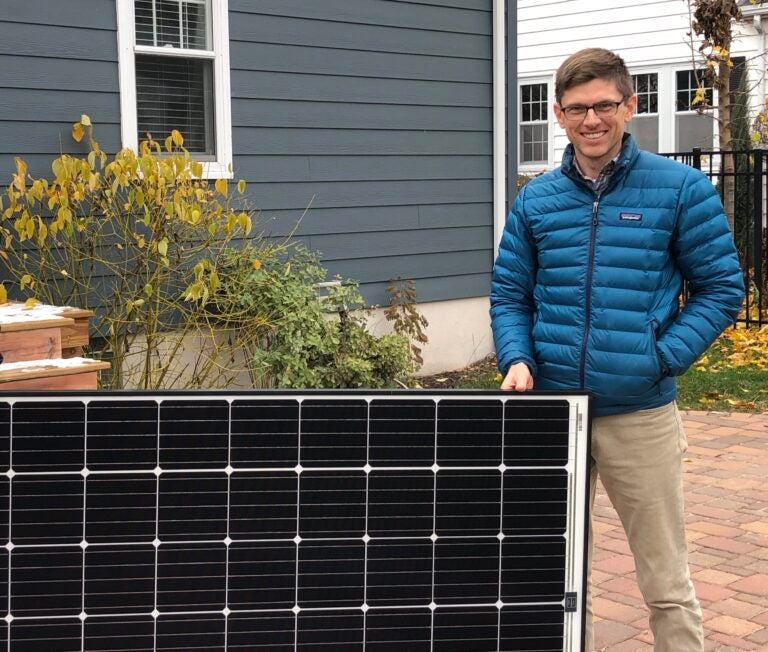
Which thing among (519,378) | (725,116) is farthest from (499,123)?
(519,378)

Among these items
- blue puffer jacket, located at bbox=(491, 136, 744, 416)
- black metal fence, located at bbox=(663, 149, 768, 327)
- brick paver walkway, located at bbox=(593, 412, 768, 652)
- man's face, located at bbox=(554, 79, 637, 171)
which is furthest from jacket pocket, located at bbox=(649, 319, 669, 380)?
black metal fence, located at bbox=(663, 149, 768, 327)

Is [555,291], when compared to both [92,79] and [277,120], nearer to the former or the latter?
[92,79]

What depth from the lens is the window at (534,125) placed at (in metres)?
17.3

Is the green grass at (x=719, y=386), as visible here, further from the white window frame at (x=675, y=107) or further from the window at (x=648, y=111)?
the window at (x=648, y=111)

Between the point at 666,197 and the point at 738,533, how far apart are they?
3.01 metres

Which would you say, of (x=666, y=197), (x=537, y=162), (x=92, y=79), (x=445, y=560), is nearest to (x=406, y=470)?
(x=445, y=560)

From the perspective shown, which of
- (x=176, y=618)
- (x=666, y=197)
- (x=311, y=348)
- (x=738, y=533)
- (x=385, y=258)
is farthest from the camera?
(x=385, y=258)

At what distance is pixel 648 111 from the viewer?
1631 cm

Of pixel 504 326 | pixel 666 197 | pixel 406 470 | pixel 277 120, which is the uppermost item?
pixel 277 120

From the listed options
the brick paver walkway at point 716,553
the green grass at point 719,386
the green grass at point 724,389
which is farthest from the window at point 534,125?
the brick paver walkway at point 716,553

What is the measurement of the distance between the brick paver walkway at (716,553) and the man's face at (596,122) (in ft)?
6.75

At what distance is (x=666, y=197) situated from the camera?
10.1ft

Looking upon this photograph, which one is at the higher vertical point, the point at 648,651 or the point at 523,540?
the point at 523,540

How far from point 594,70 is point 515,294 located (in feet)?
2.43
